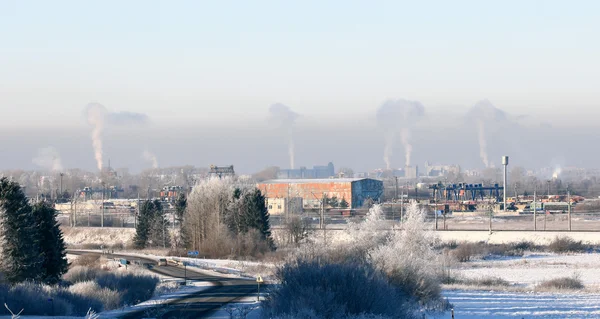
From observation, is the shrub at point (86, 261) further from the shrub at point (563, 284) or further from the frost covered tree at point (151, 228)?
the shrub at point (563, 284)

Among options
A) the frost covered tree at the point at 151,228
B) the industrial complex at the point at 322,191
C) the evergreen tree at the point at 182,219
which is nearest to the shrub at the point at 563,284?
the evergreen tree at the point at 182,219

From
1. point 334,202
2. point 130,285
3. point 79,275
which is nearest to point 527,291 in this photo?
point 130,285

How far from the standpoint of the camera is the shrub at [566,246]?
60281 mm

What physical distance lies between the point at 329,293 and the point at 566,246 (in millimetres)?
44297

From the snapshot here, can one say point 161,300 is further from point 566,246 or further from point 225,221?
point 566,246

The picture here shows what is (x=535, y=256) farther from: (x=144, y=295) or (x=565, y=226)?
(x=144, y=295)

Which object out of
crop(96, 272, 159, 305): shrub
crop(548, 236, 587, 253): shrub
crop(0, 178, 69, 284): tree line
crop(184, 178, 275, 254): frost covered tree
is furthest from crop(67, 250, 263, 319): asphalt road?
crop(548, 236, 587, 253): shrub

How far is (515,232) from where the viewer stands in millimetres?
66438

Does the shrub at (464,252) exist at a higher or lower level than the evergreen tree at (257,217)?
lower

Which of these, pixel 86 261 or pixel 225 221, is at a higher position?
pixel 225 221

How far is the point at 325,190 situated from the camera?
10975cm

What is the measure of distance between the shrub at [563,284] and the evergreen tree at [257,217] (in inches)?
1098

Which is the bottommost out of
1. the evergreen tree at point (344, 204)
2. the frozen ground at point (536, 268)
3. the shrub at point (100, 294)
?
the frozen ground at point (536, 268)

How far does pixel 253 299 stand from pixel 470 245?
114 feet
